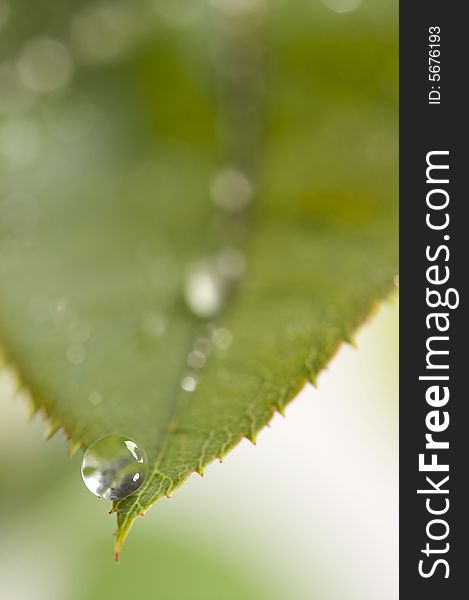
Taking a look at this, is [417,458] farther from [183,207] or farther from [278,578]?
[183,207]

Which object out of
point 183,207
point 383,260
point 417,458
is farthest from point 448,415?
point 183,207

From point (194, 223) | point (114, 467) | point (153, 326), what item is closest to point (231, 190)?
point (194, 223)

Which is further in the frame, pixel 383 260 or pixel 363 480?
pixel 363 480

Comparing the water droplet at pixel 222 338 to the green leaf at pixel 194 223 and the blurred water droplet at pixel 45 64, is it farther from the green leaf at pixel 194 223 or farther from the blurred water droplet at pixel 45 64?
the blurred water droplet at pixel 45 64

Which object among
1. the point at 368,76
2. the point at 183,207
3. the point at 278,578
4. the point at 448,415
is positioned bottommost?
the point at 278,578

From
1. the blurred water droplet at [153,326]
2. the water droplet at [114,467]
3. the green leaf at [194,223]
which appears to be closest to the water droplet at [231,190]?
the green leaf at [194,223]

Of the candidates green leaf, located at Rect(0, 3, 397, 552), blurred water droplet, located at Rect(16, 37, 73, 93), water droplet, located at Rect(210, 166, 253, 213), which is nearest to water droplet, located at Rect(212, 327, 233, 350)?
green leaf, located at Rect(0, 3, 397, 552)

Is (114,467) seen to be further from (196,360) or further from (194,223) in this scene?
(194,223)
